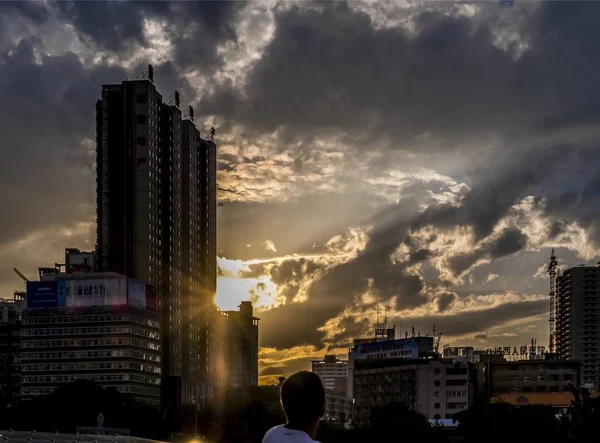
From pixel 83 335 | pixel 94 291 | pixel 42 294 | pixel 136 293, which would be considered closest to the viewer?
pixel 136 293

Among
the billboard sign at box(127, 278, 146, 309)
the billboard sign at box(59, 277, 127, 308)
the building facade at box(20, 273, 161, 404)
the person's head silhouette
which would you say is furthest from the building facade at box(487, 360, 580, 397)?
the person's head silhouette

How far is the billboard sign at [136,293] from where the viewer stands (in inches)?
7598

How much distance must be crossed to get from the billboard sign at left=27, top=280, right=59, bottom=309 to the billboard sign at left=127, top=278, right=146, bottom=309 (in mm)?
16435

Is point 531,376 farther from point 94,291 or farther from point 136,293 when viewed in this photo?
point 94,291

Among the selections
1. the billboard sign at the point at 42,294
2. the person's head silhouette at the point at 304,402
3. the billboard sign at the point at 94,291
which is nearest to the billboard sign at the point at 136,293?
the billboard sign at the point at 94,291

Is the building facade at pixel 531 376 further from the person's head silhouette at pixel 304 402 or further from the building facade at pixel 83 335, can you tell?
the person's head silhouette at pixel 304 402

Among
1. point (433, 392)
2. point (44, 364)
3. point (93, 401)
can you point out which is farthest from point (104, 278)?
point (433, 392)

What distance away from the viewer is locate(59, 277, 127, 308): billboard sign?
192625mm

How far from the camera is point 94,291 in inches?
7736

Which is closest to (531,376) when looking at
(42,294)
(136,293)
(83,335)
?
(136,293)

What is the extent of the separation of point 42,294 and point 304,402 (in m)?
197

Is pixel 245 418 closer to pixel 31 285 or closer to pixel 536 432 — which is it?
pixel 536 432

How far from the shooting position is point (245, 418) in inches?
6014

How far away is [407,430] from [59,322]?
9200 centimetres
